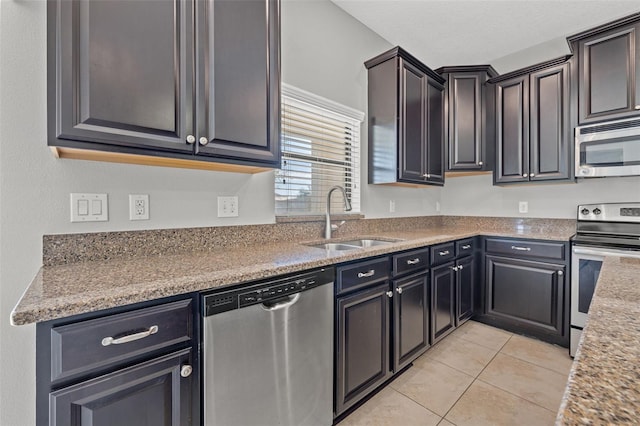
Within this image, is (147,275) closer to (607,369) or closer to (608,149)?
(607,369)

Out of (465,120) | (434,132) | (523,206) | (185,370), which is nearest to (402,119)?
(434,132)

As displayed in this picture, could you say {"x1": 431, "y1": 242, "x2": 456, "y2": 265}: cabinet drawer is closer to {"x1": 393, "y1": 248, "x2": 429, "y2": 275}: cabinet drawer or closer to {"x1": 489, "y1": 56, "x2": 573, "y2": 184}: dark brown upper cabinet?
{"x1": 393, "y1": 248, "x2": 429, "y2": 275}: cabinet drawer

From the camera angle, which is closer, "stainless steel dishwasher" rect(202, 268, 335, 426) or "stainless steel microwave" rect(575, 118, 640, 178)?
"stainless steel dishwasher" rect(202, 268, 335, 426)

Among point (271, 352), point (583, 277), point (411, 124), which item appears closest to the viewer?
point (271, 352)

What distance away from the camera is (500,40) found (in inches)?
113

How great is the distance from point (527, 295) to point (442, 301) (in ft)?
2.88

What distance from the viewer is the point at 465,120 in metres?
2.96

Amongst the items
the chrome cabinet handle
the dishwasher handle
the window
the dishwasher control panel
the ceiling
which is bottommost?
the chrome cabinet handle

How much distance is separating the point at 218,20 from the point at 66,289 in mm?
1218

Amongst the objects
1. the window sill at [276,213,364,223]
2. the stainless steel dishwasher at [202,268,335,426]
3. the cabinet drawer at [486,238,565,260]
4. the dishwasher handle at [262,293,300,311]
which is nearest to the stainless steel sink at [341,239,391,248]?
the window sill at [276,213,364,223]

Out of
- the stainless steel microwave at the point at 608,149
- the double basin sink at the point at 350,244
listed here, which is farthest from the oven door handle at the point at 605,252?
the double basin sink at the point at 350,244

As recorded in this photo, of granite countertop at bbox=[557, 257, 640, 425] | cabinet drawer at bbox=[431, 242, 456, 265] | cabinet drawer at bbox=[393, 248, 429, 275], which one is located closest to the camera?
granite countertop at bbox=[557, 257, 640, 425]

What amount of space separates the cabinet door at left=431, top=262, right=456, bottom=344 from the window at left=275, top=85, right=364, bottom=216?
86 centimetres

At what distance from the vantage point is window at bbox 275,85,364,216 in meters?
2.08
